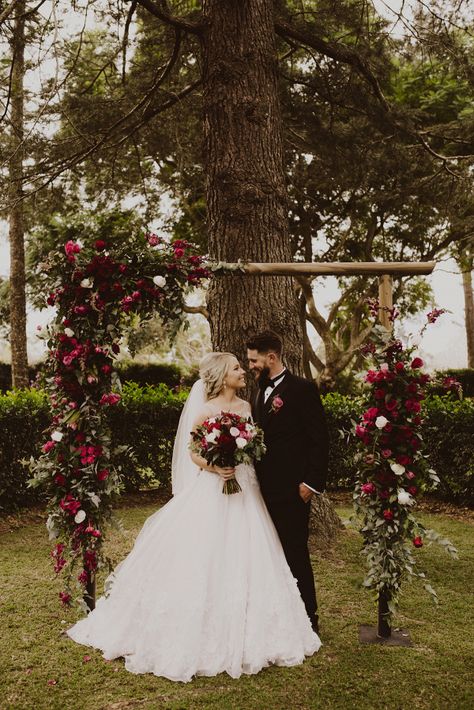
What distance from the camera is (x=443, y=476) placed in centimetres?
884

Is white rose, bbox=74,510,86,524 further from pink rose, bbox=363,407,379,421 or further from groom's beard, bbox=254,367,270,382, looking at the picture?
pink rose, bbox=363,407,379,421

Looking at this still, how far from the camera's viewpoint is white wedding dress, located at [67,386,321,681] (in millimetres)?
4090

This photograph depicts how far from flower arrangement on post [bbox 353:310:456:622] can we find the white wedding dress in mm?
634

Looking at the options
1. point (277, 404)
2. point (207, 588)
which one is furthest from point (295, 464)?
point (207, 588)

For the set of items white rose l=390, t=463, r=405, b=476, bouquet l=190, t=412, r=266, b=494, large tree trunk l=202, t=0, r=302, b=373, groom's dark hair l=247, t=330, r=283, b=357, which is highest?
large tree trunk l=202, t=0, r=302, b=373

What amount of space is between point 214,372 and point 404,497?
1507 millimetres

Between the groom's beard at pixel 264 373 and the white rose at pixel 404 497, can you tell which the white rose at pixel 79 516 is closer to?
the groom's beard at pixel 264 373

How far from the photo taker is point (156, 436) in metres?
9.21

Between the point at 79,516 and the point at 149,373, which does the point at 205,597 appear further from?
the point at 149,373

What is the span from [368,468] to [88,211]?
14.1 m

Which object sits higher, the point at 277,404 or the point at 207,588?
the point at 277,404

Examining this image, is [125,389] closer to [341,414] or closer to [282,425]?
[341,414]

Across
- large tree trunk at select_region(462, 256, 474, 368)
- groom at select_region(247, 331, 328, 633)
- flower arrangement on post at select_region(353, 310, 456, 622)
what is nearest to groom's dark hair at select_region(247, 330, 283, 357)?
groom at select_region(247, 331, 328, 633)

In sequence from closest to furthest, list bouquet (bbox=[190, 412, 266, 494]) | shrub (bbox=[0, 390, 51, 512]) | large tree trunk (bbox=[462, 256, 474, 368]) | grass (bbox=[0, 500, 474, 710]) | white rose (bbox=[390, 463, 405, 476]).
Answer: grass (bbox=[0, 500, 474, 710]) → bouquet (bbox=[190, 412, 266, 494]) → white rose (bbox=[390, 463, 405, 476]) → shrub (bbox=[0, 390, 51, 512]) → large tree trunk (bbox=[462, 256, 474, 368])
